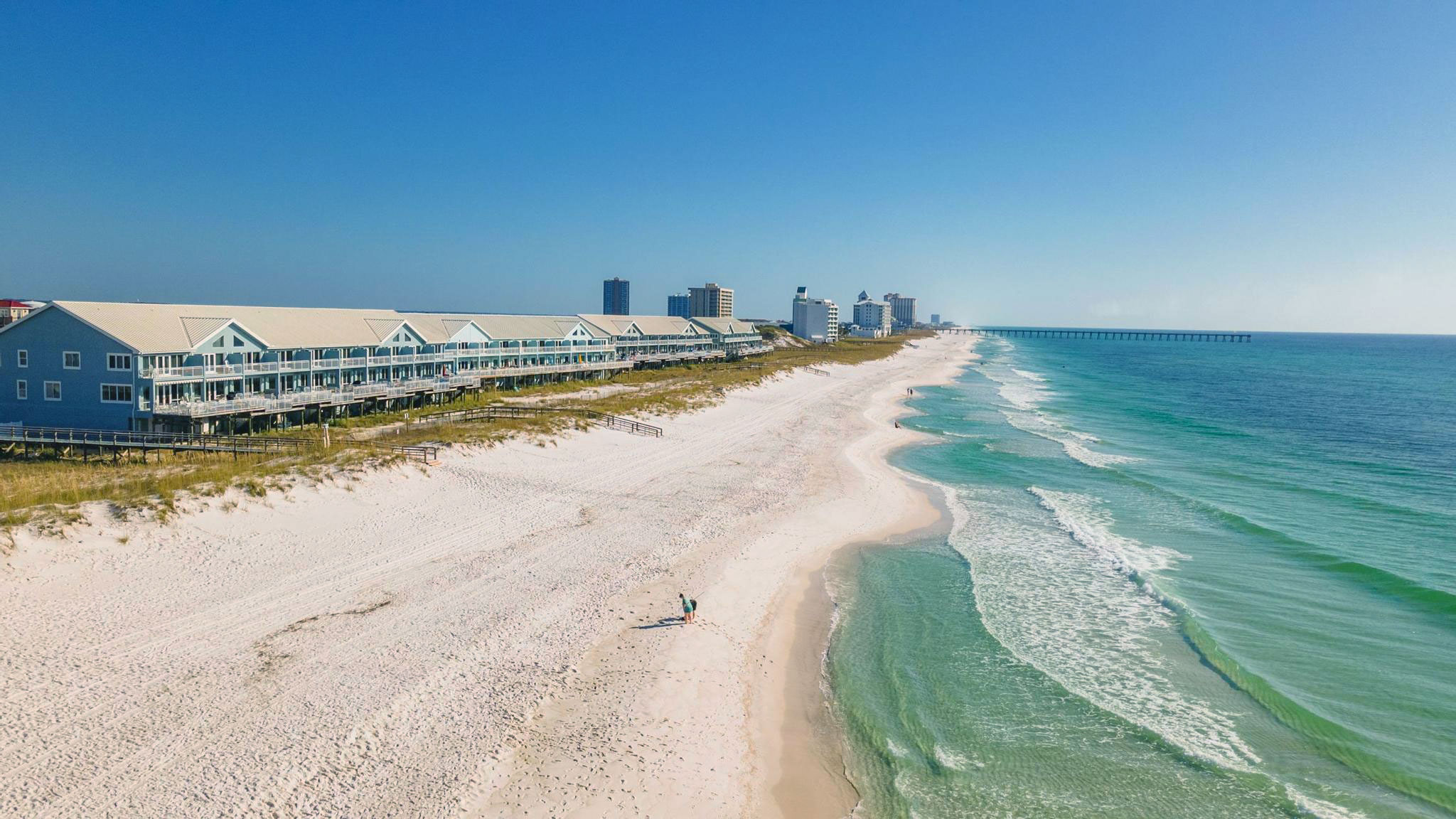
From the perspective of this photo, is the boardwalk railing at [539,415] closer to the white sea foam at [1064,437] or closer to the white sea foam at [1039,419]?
the white sea foam at [1064,437]

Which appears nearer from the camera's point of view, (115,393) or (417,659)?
(417,659)

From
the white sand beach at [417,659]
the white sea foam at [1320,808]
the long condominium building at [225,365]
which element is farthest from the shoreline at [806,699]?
the long condominium building at [225,365]

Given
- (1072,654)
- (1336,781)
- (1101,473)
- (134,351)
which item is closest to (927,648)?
(1072,654)

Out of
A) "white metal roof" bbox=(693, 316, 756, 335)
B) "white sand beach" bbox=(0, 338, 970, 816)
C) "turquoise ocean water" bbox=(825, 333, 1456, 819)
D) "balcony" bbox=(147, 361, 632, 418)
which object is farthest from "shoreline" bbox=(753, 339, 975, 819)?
"white metal roof" bbox=(693, 316, 756, 335)

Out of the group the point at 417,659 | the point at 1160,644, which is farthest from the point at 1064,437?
the point at 417,659

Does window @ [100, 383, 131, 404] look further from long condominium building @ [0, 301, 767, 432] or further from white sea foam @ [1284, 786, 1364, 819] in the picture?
white sea foam @ [1284, 786, 1364, 819]

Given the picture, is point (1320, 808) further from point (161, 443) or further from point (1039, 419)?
point (1039, 419)

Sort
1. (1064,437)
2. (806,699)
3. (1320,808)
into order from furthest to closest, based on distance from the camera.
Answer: (1064,437) → (806,699) → (1320,808)
